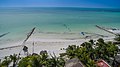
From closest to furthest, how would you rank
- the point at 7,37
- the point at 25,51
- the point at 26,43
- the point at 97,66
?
the point at 97,66
the point at 25,51
the point at 26,43
the point at 7,37

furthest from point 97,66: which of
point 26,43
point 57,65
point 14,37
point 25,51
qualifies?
point 14,37

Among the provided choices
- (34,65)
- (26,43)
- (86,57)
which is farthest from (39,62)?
(26,43)

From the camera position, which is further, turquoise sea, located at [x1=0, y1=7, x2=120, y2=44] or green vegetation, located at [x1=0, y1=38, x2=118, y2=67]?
turquoise sea, located at [x1=0, y1=7, x2=120, y2=44]

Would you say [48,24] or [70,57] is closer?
[70,57]

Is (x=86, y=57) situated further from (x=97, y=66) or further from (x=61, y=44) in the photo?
(x=61, y=44)

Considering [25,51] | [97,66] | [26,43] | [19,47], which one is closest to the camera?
[97,66]

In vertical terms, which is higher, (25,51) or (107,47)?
(107,47)

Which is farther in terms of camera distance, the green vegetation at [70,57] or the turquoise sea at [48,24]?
the turquoise sea at [48,24]

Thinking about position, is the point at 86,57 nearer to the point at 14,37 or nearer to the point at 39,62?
the point at 39,62

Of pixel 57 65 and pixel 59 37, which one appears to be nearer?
pixel 57 65
